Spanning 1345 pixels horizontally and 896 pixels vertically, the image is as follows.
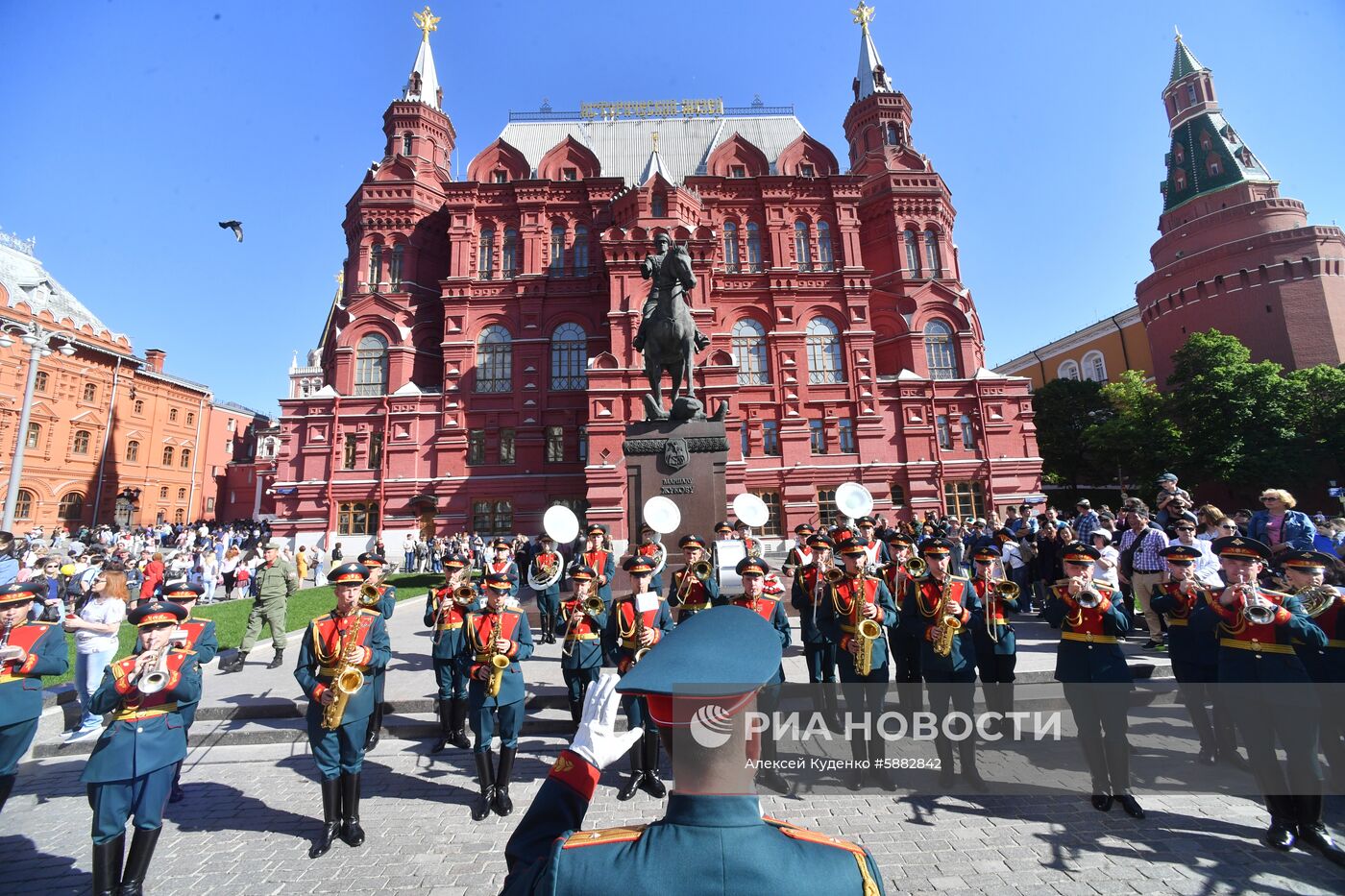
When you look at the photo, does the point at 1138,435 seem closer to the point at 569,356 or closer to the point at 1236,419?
the point at 1236,419

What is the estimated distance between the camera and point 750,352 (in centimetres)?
3142

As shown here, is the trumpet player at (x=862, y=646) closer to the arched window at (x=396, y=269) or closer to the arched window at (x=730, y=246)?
the arched window at (x=730, y=246)

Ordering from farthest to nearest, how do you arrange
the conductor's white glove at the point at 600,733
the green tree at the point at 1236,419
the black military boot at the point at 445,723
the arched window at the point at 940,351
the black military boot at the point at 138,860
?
the arched window at the point at 940,351 < the green tree at the point at 1236,419 < the black military boot at the point at 445,723 < the black military boot at the point at 138,860 < the conductor's white glove at the point at 600,733

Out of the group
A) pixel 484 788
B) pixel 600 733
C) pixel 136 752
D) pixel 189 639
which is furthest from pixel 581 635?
pixel 600 733

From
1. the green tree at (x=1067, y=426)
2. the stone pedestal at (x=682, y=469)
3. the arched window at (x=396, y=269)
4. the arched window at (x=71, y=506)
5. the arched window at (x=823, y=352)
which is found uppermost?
the arched window at (x=396, y=269)

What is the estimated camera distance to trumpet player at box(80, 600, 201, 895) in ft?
12.2

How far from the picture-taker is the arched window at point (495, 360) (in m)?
31.7

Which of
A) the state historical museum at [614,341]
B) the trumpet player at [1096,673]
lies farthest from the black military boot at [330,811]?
the state historical museum at [614,341]

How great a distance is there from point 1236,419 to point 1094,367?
26.2 metres

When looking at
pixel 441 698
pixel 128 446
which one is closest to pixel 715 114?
pixel 441 698

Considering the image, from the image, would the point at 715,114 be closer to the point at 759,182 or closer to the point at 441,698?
A: the point at 759,182

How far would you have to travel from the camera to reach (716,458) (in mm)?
12547

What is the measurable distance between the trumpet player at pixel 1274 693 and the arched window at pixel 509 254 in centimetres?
3332

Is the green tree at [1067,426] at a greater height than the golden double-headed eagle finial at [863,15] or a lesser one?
lesser
